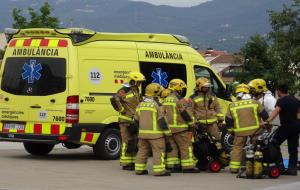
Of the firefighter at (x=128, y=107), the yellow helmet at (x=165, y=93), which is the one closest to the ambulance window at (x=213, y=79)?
the firefighter at (x=128, y=107)

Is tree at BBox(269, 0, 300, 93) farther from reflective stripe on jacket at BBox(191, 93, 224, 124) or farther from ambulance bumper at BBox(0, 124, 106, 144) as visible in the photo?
ambulance bumper at BBox(0, 124, 106, 144)

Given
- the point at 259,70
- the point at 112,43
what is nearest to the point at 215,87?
the point at 112,43

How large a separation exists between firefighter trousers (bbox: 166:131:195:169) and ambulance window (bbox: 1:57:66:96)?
8.64ft

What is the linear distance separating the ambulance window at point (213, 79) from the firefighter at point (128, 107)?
2825 mm

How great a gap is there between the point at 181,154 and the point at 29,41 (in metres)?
4.10

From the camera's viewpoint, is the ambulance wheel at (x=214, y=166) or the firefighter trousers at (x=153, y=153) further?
the ambulance wheel at (x=214, y=166)

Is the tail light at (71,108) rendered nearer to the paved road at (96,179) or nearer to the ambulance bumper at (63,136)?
the ambulance bumper at (63,136)

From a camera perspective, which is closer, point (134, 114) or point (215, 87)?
point (134, 114)

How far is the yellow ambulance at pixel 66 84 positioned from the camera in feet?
48.1

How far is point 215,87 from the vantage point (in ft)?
55.7

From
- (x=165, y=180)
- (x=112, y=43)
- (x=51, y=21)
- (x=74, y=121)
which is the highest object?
(x=51, y=21)

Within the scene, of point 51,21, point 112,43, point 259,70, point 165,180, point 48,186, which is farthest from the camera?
point 259,70

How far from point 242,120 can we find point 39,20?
3403 cm

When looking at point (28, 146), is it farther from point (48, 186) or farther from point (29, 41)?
point (48, 186)
